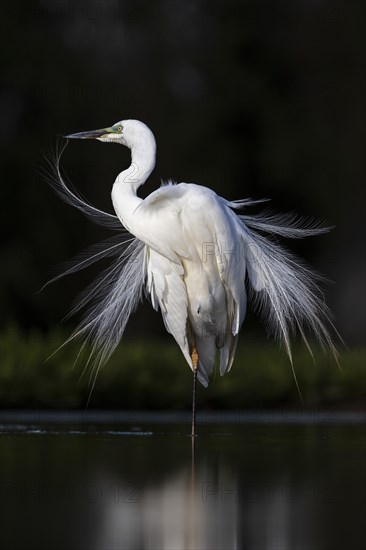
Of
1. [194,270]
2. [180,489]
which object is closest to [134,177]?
[194,270]

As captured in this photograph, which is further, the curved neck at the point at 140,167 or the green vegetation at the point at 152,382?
the green vegetation at the point at 152,382

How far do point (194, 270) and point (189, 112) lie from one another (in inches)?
276

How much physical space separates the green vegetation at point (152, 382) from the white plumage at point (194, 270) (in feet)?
5.35

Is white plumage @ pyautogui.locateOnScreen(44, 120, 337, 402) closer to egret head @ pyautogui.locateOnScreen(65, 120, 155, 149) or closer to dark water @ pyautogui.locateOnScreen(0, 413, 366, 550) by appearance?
egret head @ pyautogui.locateOnScreen(65, 120, 155, 149)

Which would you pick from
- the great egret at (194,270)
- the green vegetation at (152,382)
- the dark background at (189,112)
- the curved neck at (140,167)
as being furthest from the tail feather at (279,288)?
the dark background at (189,112)

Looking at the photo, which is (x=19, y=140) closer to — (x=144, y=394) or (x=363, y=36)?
(x=363, y=36)

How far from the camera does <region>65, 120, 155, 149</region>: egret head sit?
5750 millimetres

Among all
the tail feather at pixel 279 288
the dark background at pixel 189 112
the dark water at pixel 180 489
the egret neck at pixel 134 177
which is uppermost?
the dark background at pixel 189 112

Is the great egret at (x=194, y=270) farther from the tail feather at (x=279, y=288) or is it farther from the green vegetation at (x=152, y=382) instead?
the green vegetation at (x=152, y=382)

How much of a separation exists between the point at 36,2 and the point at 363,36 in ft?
12.8

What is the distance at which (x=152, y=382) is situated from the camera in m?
8.04

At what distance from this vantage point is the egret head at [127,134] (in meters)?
5.75

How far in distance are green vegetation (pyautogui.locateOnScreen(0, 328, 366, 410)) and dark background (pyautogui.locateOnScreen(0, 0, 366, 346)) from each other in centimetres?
331

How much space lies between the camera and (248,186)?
12.7m
